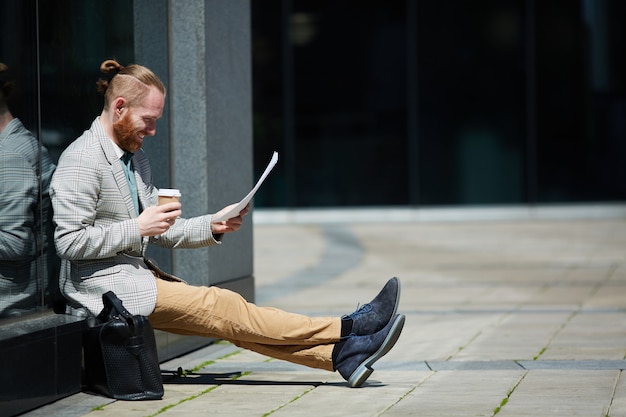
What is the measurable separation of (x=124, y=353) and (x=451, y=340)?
2610mm

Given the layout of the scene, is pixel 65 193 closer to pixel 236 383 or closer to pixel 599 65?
pixel 236 383

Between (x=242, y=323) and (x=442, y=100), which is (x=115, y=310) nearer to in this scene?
(x=242, y=323)

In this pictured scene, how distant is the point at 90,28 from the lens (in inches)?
233

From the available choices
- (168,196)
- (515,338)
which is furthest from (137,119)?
(515,338)

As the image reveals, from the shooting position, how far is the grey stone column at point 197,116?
667 cm

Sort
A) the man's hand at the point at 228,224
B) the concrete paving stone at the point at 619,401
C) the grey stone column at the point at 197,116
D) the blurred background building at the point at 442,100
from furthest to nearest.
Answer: the blurred background building at the point at 442,100 → the grey stone column at the point at 197,116 → the man's hand at the point at 228,224 → the concrete paving stone at the point at 619,401

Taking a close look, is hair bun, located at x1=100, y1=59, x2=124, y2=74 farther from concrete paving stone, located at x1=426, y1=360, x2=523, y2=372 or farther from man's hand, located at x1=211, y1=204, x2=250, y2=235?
concrete paving stone, located at x1=426, y1=360, x2=523, y2=372

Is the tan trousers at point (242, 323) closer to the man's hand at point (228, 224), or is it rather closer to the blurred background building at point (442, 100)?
the man's hand at point (228, 224)

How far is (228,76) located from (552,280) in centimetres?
449

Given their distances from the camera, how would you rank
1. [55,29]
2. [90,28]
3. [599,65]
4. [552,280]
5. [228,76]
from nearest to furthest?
[55,29]
[90,28]
[228,76]
[552,280]
[599,65]

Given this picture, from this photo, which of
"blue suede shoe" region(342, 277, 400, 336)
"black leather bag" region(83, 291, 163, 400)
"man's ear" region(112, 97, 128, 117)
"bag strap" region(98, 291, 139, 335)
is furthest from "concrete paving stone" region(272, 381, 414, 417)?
"man's ear" region(112, 97, 128, 117)

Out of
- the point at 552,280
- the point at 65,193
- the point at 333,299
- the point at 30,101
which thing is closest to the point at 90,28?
the point at 30,101

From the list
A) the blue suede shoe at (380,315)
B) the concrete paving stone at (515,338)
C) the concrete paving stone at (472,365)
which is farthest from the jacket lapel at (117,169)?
the concrete paving stone at (515,338)

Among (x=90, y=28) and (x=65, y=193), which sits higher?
(x=90, y=28)
